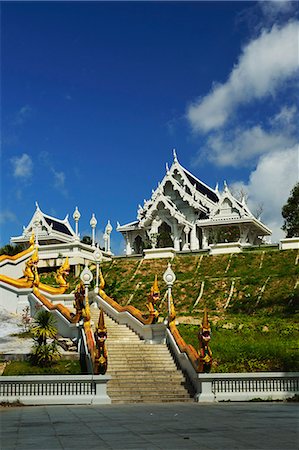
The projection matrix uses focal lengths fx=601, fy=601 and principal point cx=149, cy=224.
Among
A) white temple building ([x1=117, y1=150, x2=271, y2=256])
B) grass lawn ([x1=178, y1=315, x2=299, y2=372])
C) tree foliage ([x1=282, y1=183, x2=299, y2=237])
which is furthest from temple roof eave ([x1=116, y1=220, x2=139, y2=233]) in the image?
grass lawn ([x1=178, y1=315, x2=299, y2=372])

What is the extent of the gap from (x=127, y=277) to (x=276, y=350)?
18.7m

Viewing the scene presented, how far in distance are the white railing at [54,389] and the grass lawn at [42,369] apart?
5.14ft

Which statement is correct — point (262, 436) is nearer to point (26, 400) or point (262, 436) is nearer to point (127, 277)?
point (26, 400)

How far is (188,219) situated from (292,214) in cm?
917

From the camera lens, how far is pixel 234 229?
52438 millimetres

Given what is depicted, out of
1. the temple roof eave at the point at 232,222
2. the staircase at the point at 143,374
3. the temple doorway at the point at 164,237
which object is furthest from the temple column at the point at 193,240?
the staircase at the point at 143,374

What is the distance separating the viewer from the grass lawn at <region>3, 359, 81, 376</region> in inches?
677

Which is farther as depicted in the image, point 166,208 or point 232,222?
point 166,208

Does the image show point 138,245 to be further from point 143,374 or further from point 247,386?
point 247,386

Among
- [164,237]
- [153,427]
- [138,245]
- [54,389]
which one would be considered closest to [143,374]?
[54,389]

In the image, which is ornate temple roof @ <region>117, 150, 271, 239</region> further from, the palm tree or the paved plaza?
the paved plaza

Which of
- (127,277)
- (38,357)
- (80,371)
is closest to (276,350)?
(80,371)

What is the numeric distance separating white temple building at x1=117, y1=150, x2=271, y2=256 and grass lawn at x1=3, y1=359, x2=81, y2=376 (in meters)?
30.1

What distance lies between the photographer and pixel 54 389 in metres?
15.6
